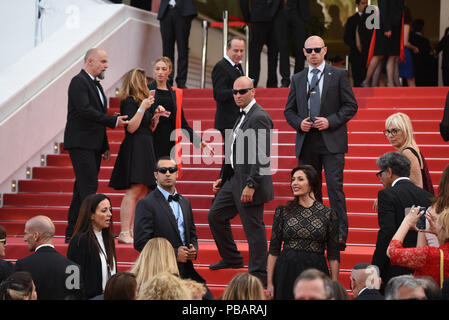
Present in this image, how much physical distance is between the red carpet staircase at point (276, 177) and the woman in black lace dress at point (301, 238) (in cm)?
129

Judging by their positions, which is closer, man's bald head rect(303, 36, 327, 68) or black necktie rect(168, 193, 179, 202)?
black necktie rect(168, 193, 179, 202)

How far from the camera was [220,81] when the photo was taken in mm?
9320

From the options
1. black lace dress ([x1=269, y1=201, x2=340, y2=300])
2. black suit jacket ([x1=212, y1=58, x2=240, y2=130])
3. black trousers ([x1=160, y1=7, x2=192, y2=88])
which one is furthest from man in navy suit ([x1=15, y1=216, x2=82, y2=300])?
black trousers ([x1=160, y1=7, x2=192, y2=88])

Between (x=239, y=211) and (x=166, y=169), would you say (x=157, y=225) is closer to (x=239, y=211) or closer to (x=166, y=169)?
(x=166, y=169)

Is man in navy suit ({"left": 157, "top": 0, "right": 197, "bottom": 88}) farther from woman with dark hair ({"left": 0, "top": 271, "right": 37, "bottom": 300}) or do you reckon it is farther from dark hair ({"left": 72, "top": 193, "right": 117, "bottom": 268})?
woman with dark hair ({"left": 0, "top": 271, "right": 37, "bottom": 300})

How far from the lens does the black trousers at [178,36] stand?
12242mm

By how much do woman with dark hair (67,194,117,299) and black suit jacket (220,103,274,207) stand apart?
145 centimetres

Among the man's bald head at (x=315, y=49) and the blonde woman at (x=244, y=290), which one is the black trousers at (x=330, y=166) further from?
the blonde woman at (x=244, y=290)

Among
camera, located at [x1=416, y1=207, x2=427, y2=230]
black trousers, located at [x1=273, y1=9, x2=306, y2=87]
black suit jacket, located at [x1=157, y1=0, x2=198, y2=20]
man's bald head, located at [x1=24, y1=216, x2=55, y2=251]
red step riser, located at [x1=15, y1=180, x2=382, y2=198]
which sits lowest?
man's bald head, located at [x1=24, y1=216, x2=55, y2=251]

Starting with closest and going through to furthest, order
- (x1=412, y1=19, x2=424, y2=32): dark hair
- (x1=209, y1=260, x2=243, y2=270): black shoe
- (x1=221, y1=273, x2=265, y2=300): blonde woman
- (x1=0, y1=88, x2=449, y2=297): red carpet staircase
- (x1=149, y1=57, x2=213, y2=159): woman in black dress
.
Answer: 1. (x1=221, y1=273, x2=265, y2=300): blonde woman
2. (x1=209, y1=260, x2=243, y2=270): black shoe
3. (x1=0, y1=88, x2=449, y2=297): red carpet staircase
4. (x1=149, y1=57, x2=213, y2=159): woman in black dress
5. (x1=412, y1=19, x2=424, y2=32): dark hair

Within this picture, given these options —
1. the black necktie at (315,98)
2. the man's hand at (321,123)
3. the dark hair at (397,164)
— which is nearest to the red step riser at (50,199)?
the black necktie at (315,98)

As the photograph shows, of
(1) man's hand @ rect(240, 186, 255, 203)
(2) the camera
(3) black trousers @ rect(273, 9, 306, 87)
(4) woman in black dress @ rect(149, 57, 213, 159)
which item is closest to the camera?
(2) the camera

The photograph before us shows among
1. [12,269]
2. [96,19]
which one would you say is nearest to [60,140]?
[96,19]

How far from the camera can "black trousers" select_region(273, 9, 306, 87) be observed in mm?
11922
